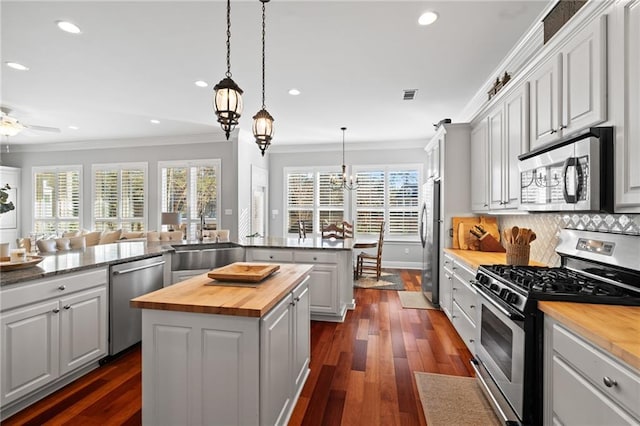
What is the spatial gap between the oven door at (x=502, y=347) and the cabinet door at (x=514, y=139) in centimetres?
100

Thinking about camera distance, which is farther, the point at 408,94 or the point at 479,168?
the point at 408,94

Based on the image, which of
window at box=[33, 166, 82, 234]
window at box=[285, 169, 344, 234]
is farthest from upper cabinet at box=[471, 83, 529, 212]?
window at box=[33, 166, 82, 234]

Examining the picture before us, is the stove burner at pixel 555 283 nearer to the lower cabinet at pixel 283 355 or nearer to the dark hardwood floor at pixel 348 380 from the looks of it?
the dark hardwood floor at pixel 348 380

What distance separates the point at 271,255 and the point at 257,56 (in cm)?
228

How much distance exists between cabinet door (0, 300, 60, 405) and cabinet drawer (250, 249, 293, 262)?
1959 mm

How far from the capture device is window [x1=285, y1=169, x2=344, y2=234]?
7.53 meters

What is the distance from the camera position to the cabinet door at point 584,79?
1577 mm

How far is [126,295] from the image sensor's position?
2.71 metres

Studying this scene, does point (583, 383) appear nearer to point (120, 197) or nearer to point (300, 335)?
point (300, 335)

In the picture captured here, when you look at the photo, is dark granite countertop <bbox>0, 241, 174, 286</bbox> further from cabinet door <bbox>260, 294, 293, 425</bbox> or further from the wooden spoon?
the wooden spoon

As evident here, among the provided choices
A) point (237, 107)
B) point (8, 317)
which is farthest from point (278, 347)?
point (8, 317)

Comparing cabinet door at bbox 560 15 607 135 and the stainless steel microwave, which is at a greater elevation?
cabinet door at bbox 560 15 607 135

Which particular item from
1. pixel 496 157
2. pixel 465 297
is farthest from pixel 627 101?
pixel 465 297

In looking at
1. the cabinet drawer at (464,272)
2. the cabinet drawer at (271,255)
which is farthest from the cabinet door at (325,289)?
the cabinet drawer at (464,272)
